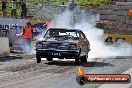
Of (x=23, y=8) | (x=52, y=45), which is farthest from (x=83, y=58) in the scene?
(x=23, y=8)

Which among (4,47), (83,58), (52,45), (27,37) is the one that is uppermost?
(52,45)

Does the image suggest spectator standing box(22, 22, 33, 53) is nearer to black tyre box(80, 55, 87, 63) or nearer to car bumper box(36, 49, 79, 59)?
black tyre box(80, 55, 87, 63)

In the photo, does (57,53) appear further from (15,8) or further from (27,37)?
(15,8)

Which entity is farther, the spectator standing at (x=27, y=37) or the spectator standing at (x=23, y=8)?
the spectator standing at (x=23, y=8)

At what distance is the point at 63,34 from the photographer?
701 inches

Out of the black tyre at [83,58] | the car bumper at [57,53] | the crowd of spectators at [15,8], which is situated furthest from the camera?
the crowd of spectators at [15,8]

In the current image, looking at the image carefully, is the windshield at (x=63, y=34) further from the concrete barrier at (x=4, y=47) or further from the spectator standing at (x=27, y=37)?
the spectator standing at (x=27, y=37)

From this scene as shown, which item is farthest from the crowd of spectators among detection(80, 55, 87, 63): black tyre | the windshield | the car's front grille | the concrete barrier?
the car's front grille

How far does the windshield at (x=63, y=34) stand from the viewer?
58.0 feet

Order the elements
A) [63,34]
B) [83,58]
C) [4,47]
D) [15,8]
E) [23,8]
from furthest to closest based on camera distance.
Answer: [23,8], [15,8], [4,47], [83,58], [63,34]

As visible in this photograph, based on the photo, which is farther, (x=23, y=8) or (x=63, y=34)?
(x=23, y=8)

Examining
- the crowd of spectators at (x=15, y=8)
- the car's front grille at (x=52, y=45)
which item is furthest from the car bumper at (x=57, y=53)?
the crowd of spectators at (x=15, y=8)

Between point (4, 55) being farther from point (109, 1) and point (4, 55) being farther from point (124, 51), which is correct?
point (109, 1)

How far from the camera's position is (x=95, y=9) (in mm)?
48719
